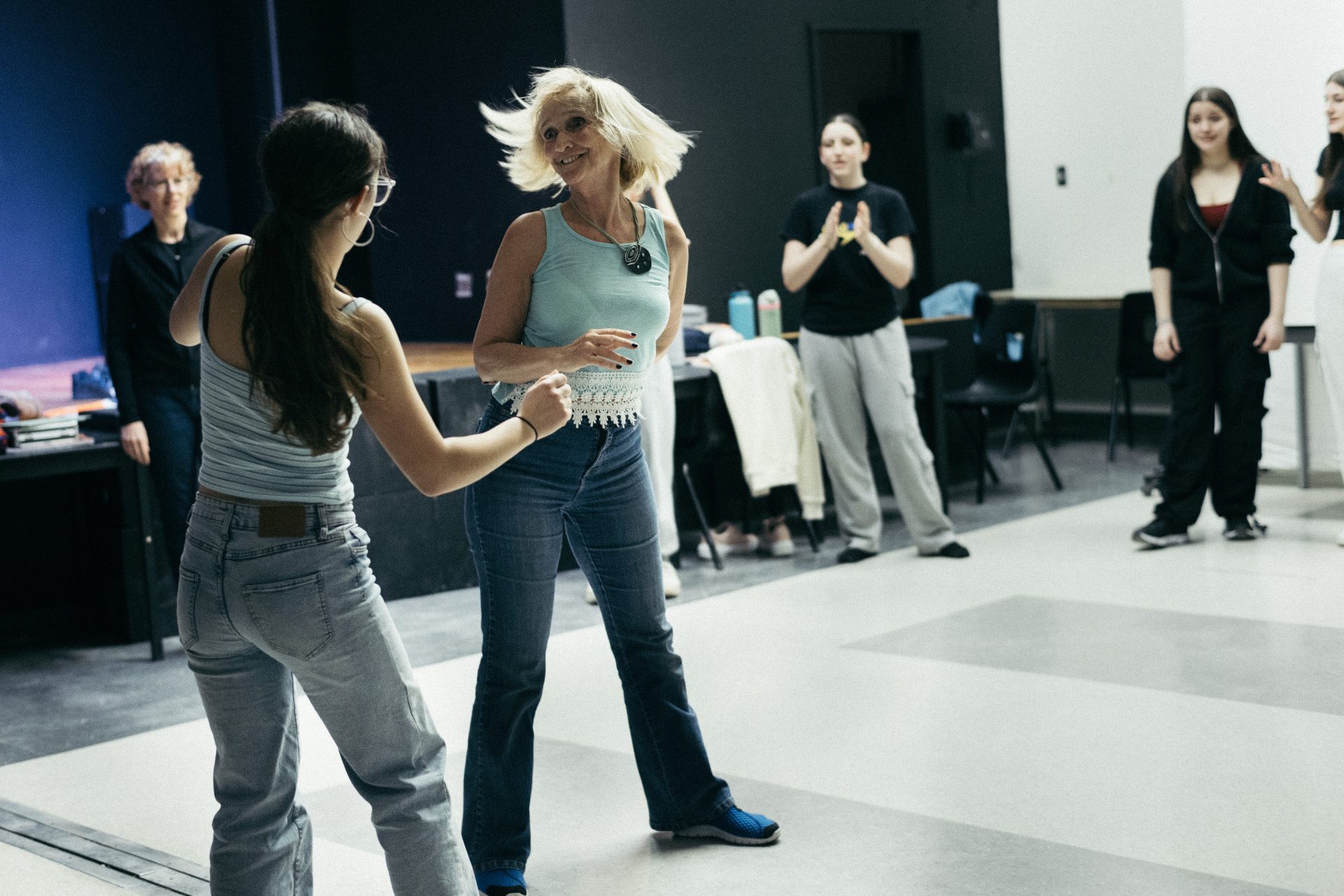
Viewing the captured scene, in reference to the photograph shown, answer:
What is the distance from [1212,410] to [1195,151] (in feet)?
2.98

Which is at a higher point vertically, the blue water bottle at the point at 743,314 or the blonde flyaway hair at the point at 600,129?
the blonde flyaway hair at the point at 600,129

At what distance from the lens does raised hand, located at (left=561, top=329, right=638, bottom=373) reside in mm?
2484

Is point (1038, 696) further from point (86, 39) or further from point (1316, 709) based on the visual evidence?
point (86, 39)

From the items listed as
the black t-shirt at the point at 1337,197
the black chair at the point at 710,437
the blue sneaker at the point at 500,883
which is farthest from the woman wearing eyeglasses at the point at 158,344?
the black t-shirt at the point at 1337,197

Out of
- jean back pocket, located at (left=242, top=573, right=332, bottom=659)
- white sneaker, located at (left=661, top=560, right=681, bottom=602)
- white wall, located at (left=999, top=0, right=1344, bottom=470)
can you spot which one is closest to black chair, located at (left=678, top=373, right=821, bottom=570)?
white sneaker, located at (left=661, top=560, right=681, bottom=602)

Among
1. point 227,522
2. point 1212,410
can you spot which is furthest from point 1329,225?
point 227,522

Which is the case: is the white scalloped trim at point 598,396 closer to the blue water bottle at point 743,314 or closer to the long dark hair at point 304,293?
the long dark hair at point 304,293

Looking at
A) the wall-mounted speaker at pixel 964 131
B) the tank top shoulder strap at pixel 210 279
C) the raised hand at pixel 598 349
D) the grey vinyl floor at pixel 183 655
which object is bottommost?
the grey vinyl floor at pixel 183 655

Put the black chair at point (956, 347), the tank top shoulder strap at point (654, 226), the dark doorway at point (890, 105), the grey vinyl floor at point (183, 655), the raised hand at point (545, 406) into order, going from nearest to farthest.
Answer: the raised hand at point (545, 406) < the tank top shoulder strap at point (654, 226) < the grey vinyl floor at point (183, 655) < the black chair at point (956, 347) < the dark doorway at point (890, 105)

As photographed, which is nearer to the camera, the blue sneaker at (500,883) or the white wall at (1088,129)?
the blue sneaker at (500,883)

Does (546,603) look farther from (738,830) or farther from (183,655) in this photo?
(183,655)

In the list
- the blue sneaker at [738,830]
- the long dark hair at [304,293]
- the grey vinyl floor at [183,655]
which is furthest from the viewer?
the grey vinyl floor at [183,655]

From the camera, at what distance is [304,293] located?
1.91m

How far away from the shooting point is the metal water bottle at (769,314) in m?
6.29
